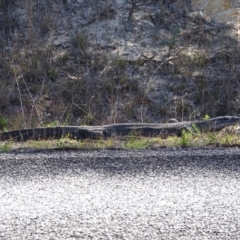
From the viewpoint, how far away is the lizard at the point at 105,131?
21.6 ft

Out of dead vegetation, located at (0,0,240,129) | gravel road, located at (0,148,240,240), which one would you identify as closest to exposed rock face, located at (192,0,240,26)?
dead vegetation, located at (0,0,240,129)

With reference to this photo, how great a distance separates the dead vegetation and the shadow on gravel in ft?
10.3

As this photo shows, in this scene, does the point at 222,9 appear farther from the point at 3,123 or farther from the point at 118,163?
the point at 118,163

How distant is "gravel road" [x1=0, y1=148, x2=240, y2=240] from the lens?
382cm

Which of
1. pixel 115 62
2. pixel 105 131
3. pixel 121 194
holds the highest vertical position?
pixel 115 62

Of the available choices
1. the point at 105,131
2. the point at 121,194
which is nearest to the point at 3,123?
the point at 105,131

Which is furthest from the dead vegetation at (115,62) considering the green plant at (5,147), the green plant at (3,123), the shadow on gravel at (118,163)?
the shadow on gravel at (118,163)

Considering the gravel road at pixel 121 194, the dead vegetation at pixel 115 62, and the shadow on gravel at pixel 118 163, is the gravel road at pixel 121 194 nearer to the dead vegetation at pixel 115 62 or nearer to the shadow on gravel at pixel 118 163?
the shadow on gravel at pixel 118 163

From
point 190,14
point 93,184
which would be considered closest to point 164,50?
point 190,14

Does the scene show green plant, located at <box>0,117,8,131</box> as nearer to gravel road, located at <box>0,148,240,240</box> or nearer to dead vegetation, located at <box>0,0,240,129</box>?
dead vegetation, located at <box>0,0,240,129</box>

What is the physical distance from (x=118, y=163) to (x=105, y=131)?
1.44 metres

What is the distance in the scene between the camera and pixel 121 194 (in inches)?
178

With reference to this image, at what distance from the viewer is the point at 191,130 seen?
6848mm

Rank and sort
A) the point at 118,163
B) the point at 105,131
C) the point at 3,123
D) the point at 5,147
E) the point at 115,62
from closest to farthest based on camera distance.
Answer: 1. the point at 118,163
2. the point at 5,147
3. the point at 105,131
4. the point at 3,123
5. the point at 115,62
